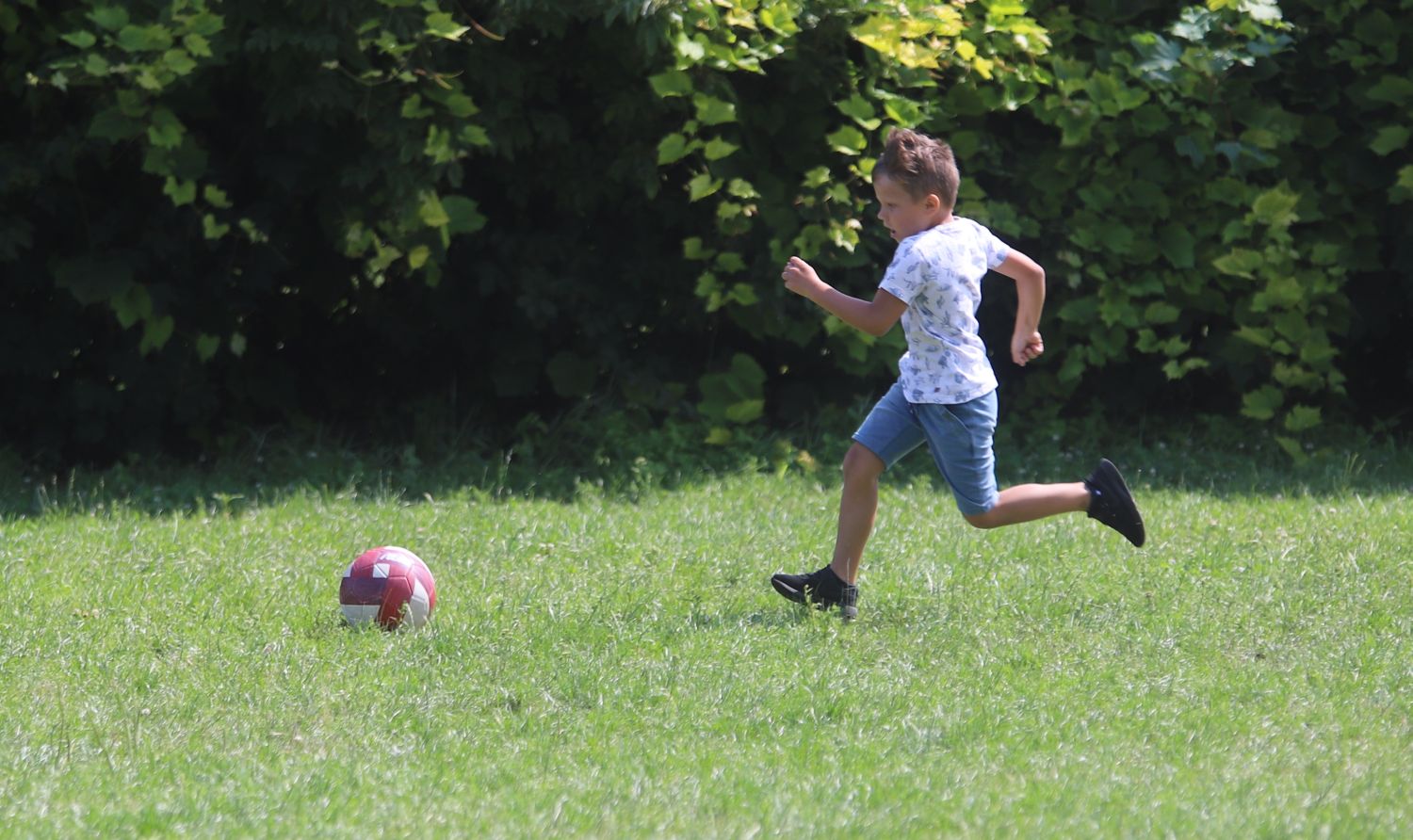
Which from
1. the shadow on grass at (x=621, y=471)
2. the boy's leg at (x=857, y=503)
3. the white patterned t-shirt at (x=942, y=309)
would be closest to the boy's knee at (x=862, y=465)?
the boy's leg at (x=857, y=503)

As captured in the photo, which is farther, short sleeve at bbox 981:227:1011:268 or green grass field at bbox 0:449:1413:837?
short sleeve at bbox 981:227:1011:268

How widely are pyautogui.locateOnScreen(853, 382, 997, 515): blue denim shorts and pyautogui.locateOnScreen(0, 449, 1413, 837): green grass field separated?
0.40 meters

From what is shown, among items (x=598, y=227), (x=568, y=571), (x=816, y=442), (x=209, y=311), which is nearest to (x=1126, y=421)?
(x=816, y=442)

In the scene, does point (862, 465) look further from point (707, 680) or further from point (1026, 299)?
point (707, 680)

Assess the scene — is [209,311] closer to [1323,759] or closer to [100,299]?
[100,299]

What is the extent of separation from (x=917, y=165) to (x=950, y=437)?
81cm

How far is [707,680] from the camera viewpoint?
164 inches

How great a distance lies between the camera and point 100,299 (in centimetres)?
714

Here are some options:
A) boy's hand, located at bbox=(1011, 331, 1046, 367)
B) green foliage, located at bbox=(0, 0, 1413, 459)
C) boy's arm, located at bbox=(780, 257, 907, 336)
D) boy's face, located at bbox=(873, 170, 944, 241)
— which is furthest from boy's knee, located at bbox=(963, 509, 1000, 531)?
green foliage, located at bbox=(0, 0, 1413, 459)

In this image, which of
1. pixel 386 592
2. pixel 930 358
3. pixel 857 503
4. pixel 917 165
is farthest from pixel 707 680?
pixel 917 165

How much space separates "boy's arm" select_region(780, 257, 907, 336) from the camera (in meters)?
4.52

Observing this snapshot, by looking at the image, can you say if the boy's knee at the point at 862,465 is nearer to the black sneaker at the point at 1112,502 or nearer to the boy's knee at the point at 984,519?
the boy's knee at the point at 984,519

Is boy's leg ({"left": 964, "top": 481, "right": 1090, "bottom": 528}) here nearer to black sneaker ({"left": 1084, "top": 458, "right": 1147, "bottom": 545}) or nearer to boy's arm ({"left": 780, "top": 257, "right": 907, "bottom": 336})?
black sneaker ({"left": 1084, "top": 458, "right": 1147, "bottom": 545})

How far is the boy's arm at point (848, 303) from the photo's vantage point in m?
4.52
